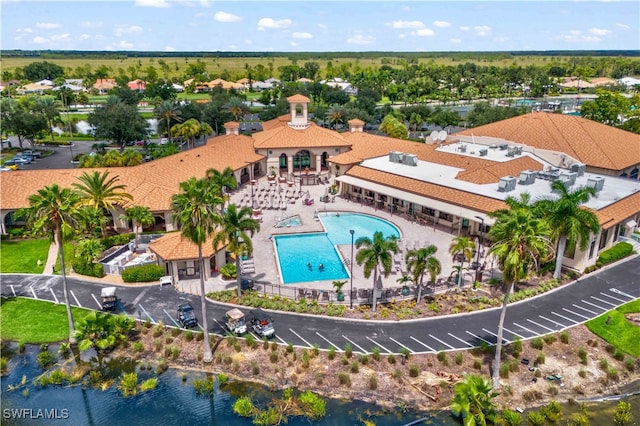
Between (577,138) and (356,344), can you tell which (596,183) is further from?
(356,344)

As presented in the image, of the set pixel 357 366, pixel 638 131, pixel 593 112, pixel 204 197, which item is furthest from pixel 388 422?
pixel 593 112

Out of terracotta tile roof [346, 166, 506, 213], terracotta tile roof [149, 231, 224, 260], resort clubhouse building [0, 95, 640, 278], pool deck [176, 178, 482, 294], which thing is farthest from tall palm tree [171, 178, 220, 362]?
terracotta tile roof [346, 166, 506, 213]

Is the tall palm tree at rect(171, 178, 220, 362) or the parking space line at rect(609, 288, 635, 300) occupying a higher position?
the tall palm tree at rect(171, 178, 220, 362)

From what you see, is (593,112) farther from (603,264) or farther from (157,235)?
(157,235)

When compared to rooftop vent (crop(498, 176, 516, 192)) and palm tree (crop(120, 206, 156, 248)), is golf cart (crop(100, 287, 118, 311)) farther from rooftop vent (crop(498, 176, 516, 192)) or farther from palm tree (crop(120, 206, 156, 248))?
rooftop vent (crop(498, 176, 516, 192))

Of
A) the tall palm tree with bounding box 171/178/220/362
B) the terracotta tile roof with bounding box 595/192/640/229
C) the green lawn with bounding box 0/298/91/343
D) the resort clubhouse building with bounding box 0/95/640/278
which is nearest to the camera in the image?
the tall palm tree with bounding box 171/178/220/362

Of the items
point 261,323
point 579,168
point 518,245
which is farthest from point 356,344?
point 579,168

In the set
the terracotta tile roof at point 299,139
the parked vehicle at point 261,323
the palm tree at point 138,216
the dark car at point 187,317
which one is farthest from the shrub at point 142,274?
the terracotta tile roof at point 299,139
